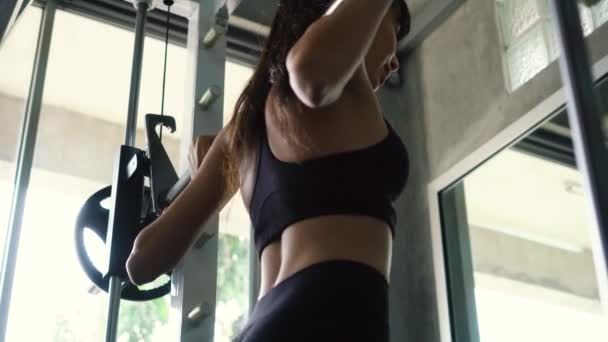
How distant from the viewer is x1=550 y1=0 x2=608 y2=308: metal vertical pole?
0.46 m

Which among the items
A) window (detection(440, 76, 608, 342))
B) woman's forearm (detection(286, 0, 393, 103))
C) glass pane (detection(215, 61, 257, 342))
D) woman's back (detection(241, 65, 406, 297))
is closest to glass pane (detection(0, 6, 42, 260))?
glass pane (detection(215, 61, 257, 342))

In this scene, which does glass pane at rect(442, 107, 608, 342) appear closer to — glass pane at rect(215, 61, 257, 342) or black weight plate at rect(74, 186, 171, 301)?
glass pane at rect(215, 61, 257, 342)

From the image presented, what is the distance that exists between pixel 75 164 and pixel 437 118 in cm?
135

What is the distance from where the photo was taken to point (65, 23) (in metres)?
3.11

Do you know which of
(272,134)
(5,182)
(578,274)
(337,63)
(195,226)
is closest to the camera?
(337,63)

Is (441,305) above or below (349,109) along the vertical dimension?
above

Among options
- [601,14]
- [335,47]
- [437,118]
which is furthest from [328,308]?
[437,118]

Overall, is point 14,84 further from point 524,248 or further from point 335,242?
point 335,242

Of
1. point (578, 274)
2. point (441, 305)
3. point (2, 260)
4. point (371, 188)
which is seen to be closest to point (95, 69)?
point (2, 260)

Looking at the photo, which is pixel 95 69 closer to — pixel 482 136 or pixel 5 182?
pixel 5 182

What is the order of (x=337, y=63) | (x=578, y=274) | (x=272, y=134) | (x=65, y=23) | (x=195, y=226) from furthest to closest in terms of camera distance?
→ (x=65, y=23), (x=578, y=274), (x=195, y=226), (x=272, y=134), (x=337, y=63)

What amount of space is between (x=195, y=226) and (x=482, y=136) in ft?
6.36

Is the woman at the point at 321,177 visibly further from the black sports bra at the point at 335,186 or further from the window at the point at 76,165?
the window at the point at 76,165

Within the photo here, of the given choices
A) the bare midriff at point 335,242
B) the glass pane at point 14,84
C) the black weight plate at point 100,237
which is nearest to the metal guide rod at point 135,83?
the black weight plate at point 100,237
